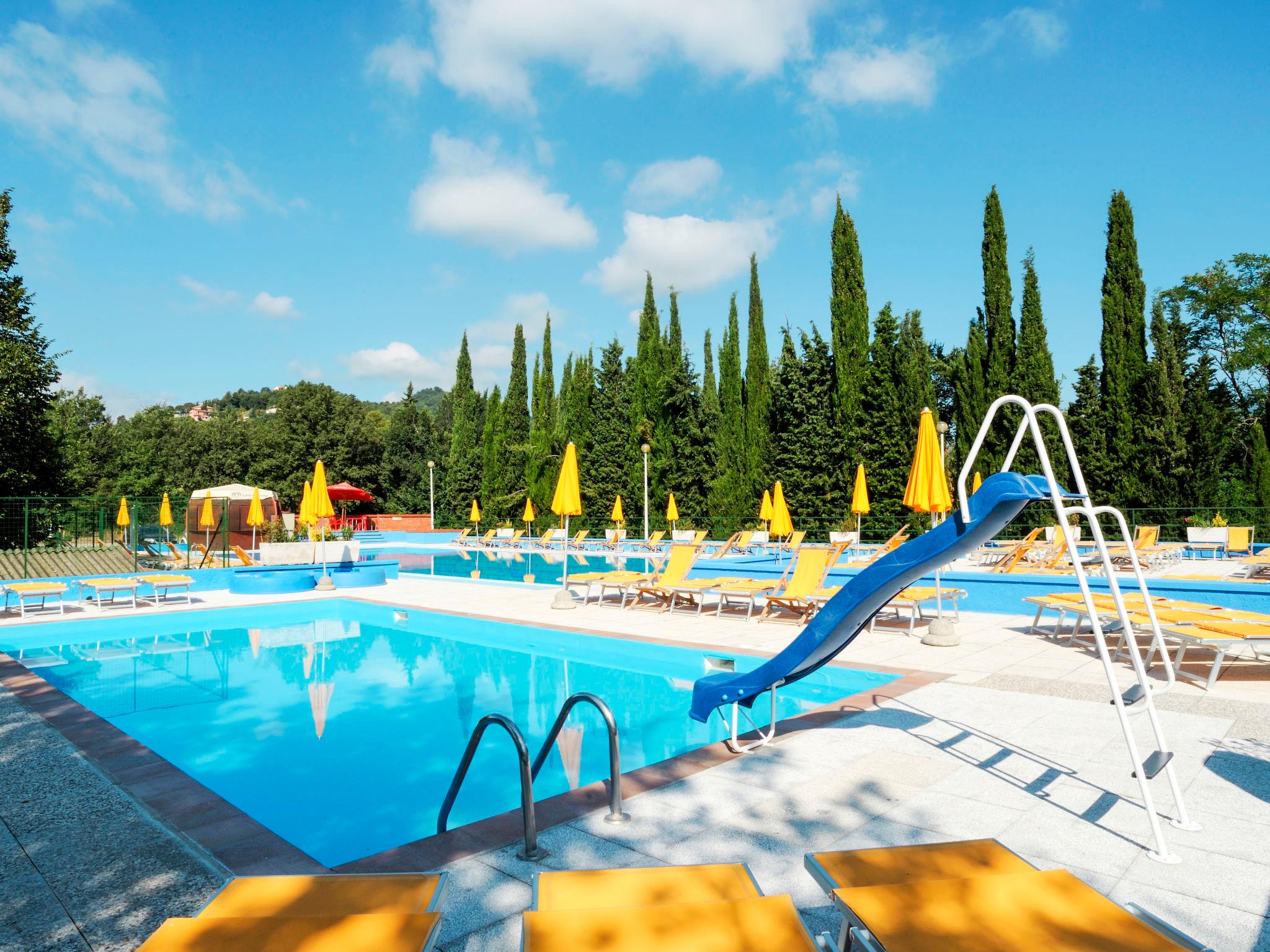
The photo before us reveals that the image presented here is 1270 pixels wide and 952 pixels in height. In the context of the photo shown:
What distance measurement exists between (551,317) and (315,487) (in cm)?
2283

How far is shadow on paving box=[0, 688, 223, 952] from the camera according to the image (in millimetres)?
2652

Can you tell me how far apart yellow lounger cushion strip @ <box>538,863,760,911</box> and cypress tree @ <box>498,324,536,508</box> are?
3211 centimetres

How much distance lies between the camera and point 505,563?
24438mm

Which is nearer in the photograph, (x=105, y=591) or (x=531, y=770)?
(x=531, y=770)

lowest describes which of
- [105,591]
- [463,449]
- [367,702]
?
[367,702]

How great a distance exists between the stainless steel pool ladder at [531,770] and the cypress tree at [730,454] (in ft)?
75.5

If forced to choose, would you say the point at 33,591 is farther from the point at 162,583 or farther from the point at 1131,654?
the point at 1131,654

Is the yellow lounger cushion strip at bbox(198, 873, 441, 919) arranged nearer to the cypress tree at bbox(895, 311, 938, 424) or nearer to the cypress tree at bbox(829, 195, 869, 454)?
the cypress tree at bbox(895, 311, 938, 424)

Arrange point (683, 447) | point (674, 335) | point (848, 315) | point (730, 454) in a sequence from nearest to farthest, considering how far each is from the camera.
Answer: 1. point (848, 315)
2. point (730, 454)
3. point (683, 447)
4. point (674, 335)

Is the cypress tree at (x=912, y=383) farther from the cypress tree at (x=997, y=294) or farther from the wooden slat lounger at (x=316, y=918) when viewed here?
the wooden slat lounger at (x=316, y=918)

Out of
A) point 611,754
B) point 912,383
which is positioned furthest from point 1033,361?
point 611,754

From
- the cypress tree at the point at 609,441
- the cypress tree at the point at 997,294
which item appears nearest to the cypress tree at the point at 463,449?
the cypress tree at the point at 609,441

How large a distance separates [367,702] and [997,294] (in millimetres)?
23174

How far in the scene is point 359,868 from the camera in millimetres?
3094
